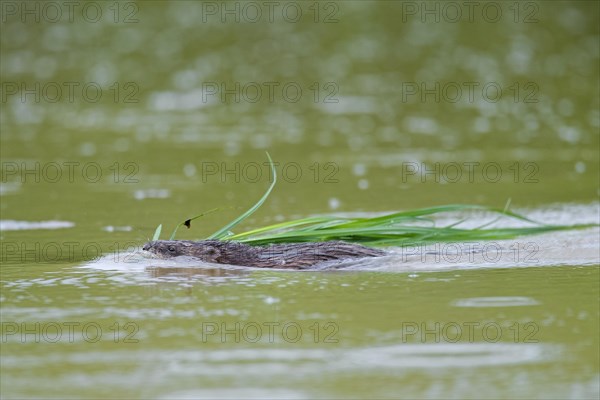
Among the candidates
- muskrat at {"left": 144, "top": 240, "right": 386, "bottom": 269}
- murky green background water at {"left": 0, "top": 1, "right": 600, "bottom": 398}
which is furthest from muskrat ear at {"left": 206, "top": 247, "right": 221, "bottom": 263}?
murky green background water at {"left": 0, "top": 1, "right": 600, "bottom": 398}

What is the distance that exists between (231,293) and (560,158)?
284 inches

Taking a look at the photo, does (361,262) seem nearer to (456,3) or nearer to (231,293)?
(231,293)

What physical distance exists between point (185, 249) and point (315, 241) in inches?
34.6

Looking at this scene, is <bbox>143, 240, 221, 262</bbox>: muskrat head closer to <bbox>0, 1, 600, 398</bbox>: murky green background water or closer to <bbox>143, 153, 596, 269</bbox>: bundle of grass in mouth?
<bbox>143, 153, 596, 269</bbox>: bundle of grass in mouth

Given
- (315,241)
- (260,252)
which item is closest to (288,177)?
(315,241)

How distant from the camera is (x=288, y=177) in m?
12.4

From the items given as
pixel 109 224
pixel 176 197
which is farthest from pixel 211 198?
pixel 109 224

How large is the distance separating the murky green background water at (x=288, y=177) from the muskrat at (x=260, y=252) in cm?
16

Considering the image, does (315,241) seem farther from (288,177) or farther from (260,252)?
(288,177)

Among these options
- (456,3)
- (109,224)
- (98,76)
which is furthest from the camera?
(456,3)

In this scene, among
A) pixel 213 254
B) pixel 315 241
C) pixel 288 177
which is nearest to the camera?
pixel 213 254

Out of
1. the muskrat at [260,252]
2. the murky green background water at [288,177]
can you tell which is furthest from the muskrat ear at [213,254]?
the murky green background water at [288,177]

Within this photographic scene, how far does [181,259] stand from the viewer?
772 centimetres

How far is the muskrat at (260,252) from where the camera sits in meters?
7.57
